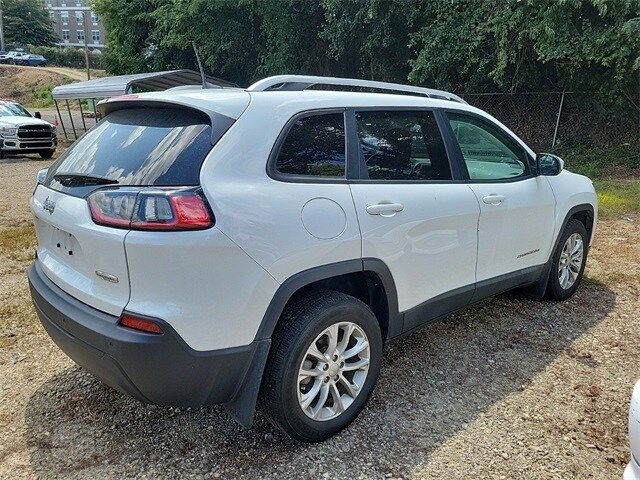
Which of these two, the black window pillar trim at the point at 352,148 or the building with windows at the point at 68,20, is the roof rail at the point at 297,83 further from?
the building with windows at the point at 68,20

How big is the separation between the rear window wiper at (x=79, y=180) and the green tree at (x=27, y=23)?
77636 millimetres

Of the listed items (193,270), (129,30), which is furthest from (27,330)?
(129,30)

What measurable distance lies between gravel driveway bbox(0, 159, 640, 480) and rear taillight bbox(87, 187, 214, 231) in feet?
3.83

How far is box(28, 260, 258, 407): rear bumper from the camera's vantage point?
208cm

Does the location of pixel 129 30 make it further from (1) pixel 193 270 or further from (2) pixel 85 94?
(1) pixel 193 270

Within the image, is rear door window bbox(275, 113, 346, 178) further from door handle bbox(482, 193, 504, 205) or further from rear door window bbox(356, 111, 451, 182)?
door handle bbox(482, 193, 504, 205)

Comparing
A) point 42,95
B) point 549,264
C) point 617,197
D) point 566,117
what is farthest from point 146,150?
point 42,95

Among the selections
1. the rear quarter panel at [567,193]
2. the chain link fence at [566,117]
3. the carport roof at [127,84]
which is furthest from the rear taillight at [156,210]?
the carport roof at [127,84]

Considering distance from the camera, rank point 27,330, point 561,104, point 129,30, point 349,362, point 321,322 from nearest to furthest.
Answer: point 321,322 → point 349,362 → point 27,330 → point 561,104 → point 129,30

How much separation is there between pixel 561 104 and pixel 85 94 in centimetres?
1313

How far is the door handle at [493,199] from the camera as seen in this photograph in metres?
3.34

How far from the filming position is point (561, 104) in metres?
12.7

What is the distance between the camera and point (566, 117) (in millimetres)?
12852

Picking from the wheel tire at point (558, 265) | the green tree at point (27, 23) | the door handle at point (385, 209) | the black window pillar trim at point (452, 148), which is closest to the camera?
the door handle at point (385, 209)
